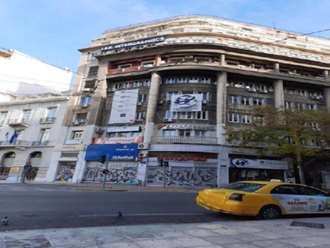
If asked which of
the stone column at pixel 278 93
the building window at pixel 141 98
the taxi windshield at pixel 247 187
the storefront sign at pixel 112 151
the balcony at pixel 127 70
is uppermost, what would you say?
the balcony at pixel 127 70

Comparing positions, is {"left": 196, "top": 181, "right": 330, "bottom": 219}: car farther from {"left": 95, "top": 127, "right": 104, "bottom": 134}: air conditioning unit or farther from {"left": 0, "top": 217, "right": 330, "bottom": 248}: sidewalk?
{"left": 95, "top": 127, "right": 104, "bottom": 134}: air conditioning unit

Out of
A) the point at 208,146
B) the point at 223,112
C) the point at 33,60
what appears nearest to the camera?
the point at 208,146

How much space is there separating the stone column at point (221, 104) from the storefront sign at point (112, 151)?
10.1 m

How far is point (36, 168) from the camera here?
38.7 meters

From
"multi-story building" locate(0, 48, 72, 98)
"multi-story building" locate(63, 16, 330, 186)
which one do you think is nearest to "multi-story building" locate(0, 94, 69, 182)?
"multi-story building" locate(63, 16, 330, 186)

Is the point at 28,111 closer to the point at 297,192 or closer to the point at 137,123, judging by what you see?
the point at 137,123

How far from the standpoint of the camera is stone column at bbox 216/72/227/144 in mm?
33216

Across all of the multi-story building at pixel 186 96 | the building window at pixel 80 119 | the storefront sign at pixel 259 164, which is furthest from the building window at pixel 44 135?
the storefront sign at pixel 259 164

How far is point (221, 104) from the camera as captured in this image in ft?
114

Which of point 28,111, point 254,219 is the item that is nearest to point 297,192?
point 254,219

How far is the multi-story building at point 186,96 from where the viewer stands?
106 feet

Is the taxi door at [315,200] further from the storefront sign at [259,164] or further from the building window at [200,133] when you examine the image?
the building window at [200,133]

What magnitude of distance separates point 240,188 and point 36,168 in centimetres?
3602

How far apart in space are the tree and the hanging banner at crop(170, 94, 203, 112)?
652 cm
